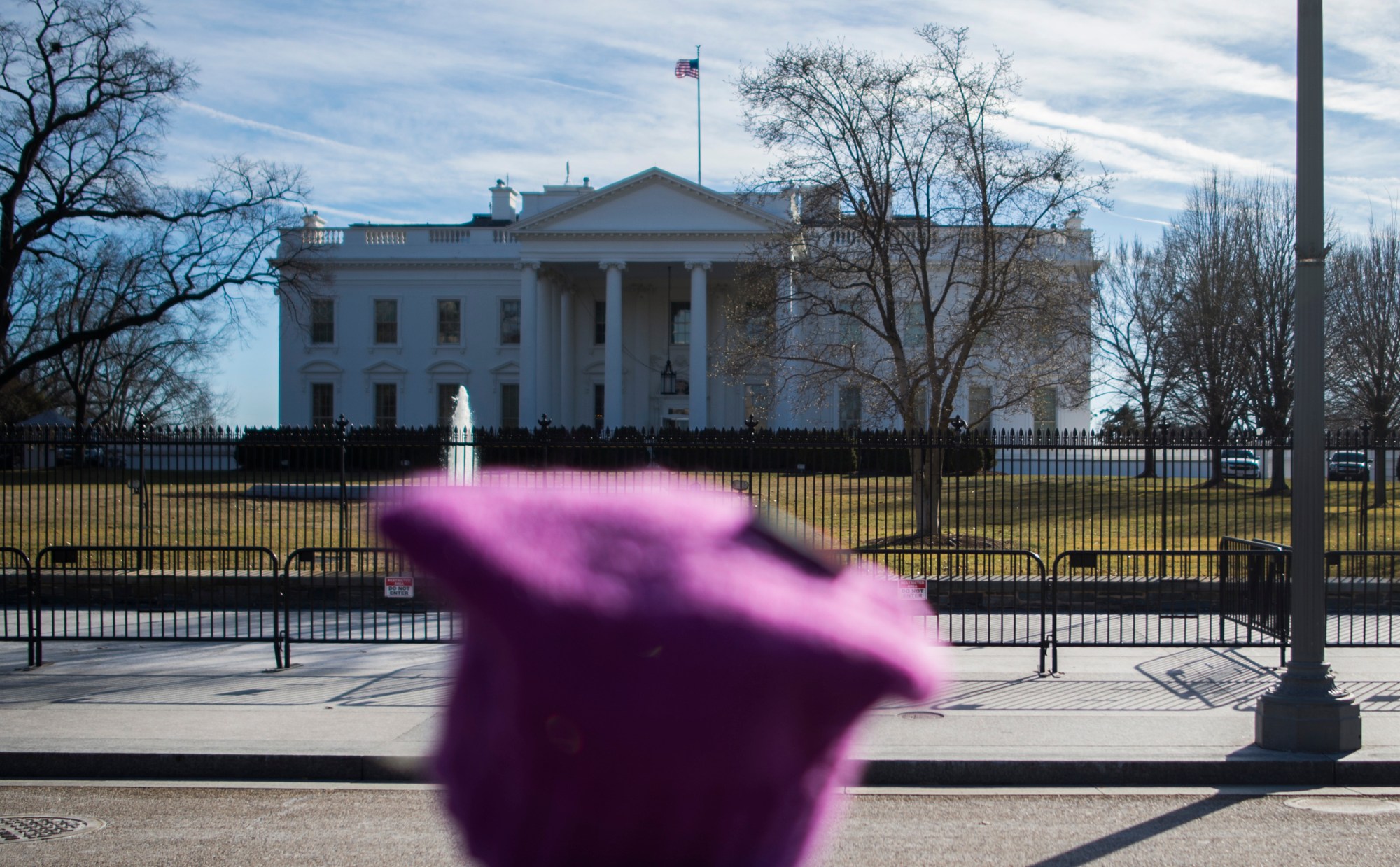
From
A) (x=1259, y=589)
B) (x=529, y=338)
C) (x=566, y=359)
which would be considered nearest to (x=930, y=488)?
(x=1259, y=589)

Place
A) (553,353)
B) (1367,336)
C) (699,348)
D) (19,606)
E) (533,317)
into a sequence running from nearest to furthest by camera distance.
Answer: (19,606), (1367,336), (699,348), (533,317), (553,353)

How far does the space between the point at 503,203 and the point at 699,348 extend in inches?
805

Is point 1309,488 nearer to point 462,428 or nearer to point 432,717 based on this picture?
point 432,717

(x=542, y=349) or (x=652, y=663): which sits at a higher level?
(x=542, y=349)

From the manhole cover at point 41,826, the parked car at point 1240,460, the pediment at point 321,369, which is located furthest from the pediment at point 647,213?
the manhole cover at point 41,826

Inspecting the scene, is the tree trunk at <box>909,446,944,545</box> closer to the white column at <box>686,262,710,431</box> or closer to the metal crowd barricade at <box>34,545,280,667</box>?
the metal crowd barricade at <box>34,545,280,667</box>

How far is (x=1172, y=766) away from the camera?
7.74 meters

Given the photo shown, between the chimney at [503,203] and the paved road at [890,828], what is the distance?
56757 millimetres

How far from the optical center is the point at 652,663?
901 millimetres

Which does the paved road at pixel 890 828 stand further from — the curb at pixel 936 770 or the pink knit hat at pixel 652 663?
the pink knit hat at pixel 652 663

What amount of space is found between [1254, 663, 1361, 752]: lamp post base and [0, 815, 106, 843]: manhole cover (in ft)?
26.0

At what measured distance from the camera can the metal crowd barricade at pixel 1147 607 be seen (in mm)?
12000

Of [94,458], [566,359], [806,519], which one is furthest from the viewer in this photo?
[566,359]

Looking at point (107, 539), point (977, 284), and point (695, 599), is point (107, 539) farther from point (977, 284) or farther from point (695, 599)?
point (695, 599)
